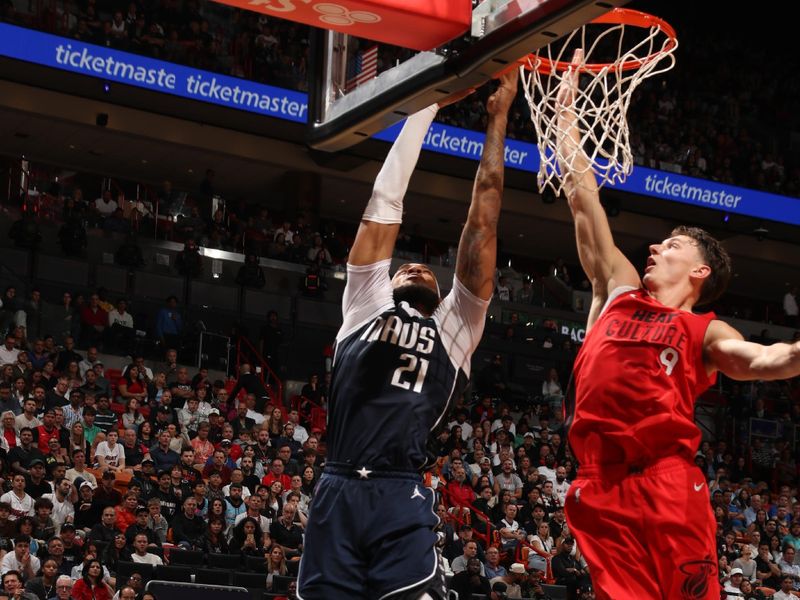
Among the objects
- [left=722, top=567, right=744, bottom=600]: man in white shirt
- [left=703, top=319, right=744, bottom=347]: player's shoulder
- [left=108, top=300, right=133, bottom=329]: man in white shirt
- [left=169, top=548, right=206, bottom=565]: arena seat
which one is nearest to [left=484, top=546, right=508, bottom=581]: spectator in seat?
[left=722, top=567, right=744, bottom=600]: man in white shirt

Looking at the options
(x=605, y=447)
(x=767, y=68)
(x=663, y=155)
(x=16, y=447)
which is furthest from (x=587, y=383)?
(x=767, y=68)

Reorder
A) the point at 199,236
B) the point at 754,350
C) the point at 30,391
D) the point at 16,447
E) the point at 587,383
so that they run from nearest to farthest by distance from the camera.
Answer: the point at 754,350, the point at 587,383, the point at 16,447, the point at 30,391, the point at 199,236

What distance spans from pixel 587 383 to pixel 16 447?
9141mm

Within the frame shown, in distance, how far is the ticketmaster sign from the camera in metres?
18.4

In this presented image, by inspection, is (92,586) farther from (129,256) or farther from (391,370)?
(129,256)

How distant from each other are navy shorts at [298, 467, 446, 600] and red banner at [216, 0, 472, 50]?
162 cm

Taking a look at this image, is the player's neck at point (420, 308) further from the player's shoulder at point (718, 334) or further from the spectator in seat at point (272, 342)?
the spectator in seat at point (272, 342)

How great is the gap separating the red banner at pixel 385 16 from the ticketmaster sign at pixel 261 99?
12.9m

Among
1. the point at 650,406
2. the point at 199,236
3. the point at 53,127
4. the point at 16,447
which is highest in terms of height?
the point at 53,127

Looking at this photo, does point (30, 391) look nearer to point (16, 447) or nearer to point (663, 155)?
point (16, 447)

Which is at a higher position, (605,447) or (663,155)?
(663,155)

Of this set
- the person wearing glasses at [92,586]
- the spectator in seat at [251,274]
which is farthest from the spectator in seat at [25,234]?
the person wearing glasses at [92,586]

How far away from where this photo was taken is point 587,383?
4148mm

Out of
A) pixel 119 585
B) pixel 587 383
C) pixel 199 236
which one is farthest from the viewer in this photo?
pixel 199 236
